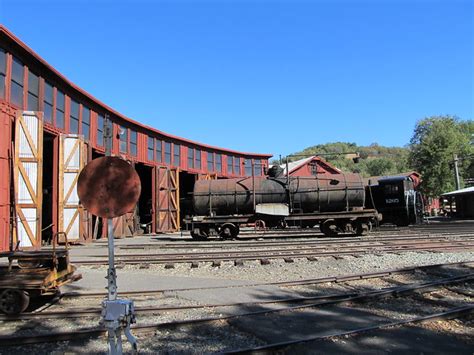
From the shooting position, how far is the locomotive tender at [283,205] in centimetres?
→ 2255

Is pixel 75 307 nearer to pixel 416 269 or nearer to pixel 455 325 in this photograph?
pixel 455 325

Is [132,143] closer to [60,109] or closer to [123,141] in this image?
[123,141]

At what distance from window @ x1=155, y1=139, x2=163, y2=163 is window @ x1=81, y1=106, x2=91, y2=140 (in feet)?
31.4

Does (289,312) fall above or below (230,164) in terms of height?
below

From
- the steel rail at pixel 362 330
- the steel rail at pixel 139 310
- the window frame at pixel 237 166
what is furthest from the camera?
the window frame at pixel 237 166

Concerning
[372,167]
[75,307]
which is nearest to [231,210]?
[75,307]

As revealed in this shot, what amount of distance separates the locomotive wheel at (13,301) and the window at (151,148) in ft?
94.6

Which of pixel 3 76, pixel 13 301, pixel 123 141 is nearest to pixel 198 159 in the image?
pixel 123 141

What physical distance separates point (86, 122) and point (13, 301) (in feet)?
70.6

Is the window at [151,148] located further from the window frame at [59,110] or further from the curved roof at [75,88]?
the window frame at [59,110]

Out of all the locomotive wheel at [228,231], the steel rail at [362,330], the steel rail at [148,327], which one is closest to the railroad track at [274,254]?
the steel rail at [148,327]

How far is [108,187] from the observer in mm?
4465

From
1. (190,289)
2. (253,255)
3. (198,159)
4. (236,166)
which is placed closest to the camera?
(190,289)

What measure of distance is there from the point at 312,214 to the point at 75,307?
1625 centimetres
